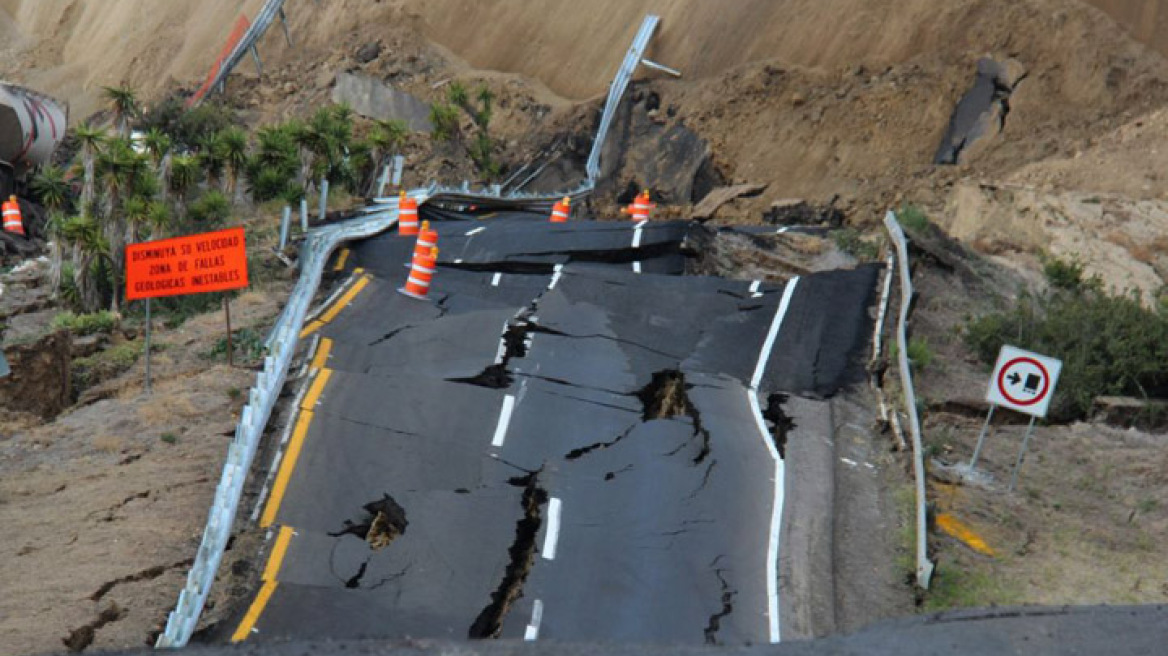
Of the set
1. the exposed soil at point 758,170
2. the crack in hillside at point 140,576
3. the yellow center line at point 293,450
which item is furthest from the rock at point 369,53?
the crack in hillside at point 140,576

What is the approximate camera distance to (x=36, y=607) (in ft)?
37.6

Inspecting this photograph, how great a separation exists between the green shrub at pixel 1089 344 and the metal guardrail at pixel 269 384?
1031cm

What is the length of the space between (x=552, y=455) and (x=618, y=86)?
3084cm

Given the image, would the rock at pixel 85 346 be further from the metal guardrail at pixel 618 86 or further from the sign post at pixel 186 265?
the metal guardrail at pixel 618 86

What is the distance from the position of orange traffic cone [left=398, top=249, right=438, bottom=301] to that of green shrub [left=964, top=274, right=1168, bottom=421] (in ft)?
27.8

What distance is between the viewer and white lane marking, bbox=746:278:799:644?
40.4 feet

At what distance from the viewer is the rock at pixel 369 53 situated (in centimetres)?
5231

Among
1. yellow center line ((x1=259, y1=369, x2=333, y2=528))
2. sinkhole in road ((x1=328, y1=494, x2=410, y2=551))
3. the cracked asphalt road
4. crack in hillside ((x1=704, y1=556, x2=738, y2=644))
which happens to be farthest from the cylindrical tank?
crack in hillside ((x1=704, y1=556, x2=738, y2=644))

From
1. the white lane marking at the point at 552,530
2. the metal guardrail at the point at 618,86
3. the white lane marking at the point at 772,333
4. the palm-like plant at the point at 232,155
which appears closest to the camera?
the white lane marking at the point at 552,530

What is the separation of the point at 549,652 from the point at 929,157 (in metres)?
31.2

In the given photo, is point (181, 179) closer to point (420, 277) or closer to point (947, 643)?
point (420, 277)

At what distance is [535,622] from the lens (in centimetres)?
1173

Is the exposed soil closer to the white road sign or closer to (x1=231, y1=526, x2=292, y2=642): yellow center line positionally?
(x1=231, y1=526, x2=292, y2=642): yellow center line

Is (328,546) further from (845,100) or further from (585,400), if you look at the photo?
(845,100)
